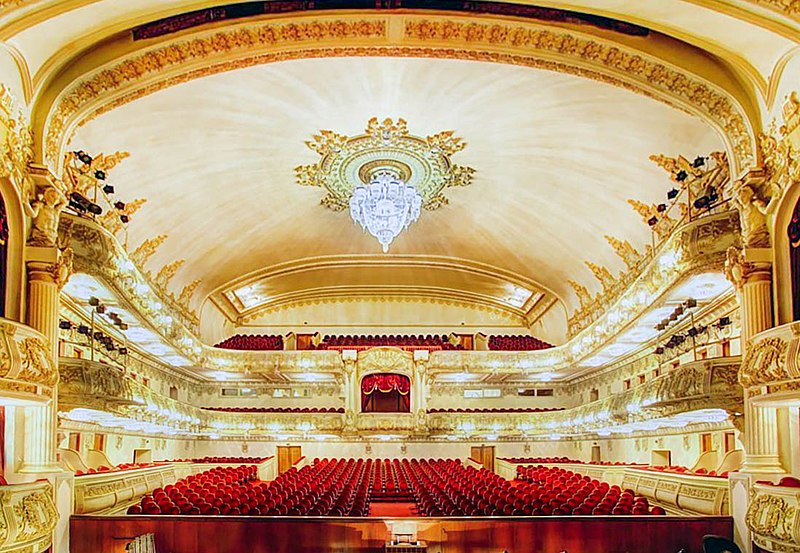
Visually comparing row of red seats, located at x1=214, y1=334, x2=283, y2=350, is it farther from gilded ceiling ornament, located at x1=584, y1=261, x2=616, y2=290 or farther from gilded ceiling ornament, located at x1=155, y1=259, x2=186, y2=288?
gilded ceiling ornament, located at x1=584, y1=261, x2=616, y2=290

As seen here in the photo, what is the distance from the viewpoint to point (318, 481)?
14445mm

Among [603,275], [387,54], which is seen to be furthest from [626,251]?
[387,54]

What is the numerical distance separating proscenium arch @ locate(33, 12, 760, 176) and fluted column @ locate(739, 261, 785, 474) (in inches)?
58.4

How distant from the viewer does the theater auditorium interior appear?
831cm

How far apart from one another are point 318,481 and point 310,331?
15.1 metres

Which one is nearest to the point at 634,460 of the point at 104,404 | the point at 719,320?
the point at 719,320

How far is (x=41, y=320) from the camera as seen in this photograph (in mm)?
8656

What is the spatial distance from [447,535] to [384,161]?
29.7ft

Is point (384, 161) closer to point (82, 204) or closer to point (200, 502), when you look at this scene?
point (82, 204)

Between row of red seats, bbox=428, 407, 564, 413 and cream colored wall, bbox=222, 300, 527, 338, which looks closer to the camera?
row of red seats, bbox=428, 407, 564, 413

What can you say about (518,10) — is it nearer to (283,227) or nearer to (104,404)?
(104,404)

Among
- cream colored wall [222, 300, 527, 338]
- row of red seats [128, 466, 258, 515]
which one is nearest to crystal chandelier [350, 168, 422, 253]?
row of red seats [128, 466, 258, 515]

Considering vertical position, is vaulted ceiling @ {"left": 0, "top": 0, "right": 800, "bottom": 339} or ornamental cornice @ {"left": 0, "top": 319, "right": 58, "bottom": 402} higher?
vaulted ceiling @ {"left": 0, "top": 0, "right": 800, "bottom": 339}

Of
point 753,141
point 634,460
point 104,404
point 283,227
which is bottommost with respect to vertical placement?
point 634,460
